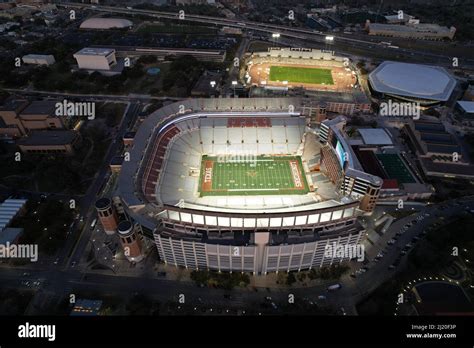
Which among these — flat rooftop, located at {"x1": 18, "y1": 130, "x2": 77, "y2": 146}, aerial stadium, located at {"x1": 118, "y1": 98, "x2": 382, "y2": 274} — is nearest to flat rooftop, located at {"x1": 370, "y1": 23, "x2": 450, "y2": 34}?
aerial stadium, located at {"x1": 118, "y1": 98, "x2": 382, "y2": 274}

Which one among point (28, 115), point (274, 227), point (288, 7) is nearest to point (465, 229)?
point (274, 227)

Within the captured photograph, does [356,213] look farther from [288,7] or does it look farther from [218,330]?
[288,7]

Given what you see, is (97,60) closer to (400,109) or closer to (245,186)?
(245,186)

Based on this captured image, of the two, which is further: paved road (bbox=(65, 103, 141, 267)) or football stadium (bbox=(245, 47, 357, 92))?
football stadium (bbox=(245, 47, 357, 92))

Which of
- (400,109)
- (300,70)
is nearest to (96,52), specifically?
(300,70)

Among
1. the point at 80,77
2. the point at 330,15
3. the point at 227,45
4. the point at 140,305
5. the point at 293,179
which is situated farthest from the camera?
the point at 330,15

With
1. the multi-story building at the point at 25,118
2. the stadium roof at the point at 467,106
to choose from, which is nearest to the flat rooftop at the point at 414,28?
the stadium roof at the point at 467,106

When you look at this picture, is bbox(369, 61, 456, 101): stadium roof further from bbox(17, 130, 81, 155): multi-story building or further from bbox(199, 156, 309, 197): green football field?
bbox(17, 130, 81, 155): multi-story building
